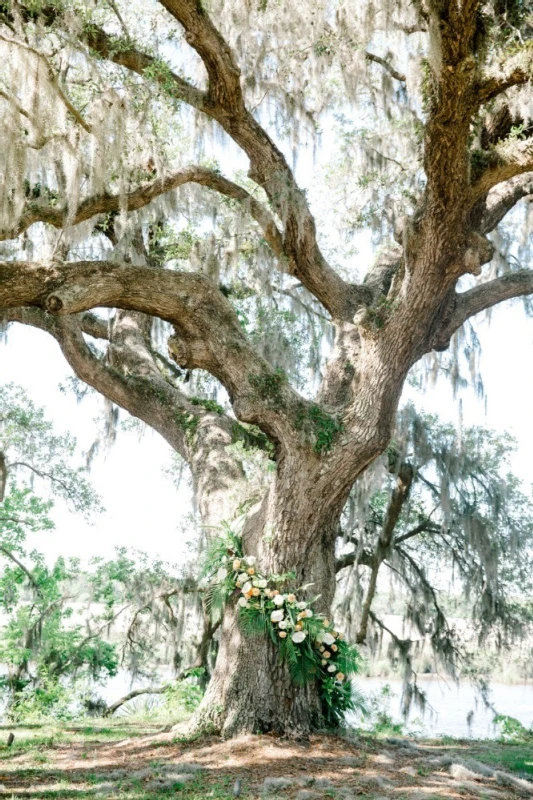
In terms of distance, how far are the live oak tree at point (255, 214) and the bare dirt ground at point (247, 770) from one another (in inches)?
14.1

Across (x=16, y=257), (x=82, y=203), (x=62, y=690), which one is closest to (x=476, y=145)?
(x=82, y=203)

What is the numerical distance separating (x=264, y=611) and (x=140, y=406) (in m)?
2.17

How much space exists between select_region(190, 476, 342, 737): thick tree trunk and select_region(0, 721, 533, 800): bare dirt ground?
6.5 inches

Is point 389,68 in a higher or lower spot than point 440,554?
higher

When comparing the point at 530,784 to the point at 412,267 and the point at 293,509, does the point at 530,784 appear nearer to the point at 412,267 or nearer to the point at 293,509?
the point at 293,509

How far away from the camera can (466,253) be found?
5043 millimetres

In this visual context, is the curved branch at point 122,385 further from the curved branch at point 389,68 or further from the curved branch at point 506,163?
the curved branch at point 389,68

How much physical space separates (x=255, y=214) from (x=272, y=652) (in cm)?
342

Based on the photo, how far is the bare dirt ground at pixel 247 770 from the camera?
342cm

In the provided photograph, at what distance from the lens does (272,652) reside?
188 inches

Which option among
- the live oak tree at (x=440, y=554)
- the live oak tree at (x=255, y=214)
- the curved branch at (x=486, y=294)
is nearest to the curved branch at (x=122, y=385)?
the live oak tree at (x=255, y=214)


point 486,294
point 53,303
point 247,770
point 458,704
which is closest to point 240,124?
point 53,303

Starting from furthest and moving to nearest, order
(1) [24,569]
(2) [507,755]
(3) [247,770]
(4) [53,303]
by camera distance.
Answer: (1) [24,569], (2) [507,755], (4) [53,303], (3) [247,770]

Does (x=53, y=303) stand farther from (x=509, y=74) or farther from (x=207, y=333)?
(x=509, y=74)
